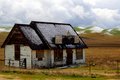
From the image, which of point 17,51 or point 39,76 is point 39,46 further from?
point 39,76

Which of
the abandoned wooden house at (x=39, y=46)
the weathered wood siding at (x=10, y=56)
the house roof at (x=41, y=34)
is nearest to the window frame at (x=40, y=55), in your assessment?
the abandoned wooden house at (x=39, y=46)

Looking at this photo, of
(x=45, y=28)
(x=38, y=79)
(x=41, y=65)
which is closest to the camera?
(x=38, y=79)

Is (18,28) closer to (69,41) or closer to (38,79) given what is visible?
(69,41)

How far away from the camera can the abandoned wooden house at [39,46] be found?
→ 4006 cm

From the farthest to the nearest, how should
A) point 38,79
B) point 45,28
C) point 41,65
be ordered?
1. point 45,28
2. point 41,65
3. point 38,79

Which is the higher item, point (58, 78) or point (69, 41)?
point (69, 41)

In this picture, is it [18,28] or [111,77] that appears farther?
[18,28]

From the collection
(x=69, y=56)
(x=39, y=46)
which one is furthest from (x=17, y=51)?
(x=69, y=56)

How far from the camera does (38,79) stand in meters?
29.5

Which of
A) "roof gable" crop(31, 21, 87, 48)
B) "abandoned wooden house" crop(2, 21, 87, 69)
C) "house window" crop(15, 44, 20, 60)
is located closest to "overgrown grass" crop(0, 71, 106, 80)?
"abandoned wooden house" crop(2, 21, 87, 69)

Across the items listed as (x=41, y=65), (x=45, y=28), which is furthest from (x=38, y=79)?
(x=45, y=28)

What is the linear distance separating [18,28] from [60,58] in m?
5.94

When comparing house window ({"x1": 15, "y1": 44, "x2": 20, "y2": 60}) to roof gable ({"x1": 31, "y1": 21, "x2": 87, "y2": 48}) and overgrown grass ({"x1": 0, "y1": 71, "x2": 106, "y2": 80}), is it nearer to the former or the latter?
roof gable ({"x1": 31, "y1": 21, "x2": 87, "y2": 48})

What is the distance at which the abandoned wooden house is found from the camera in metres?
40.1
